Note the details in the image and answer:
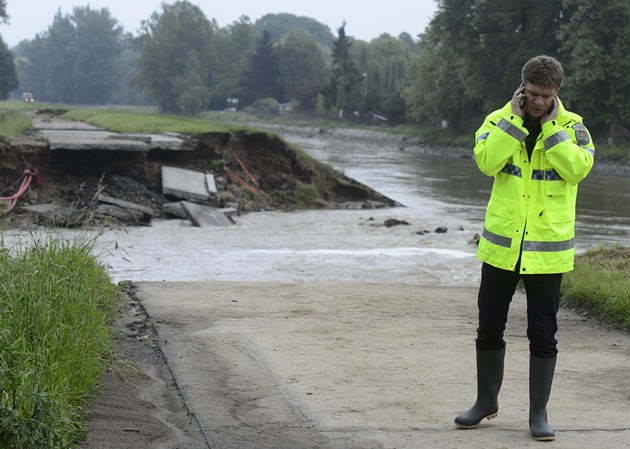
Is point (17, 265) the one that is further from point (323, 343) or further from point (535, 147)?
point (535, 147)

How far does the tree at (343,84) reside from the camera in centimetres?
10019

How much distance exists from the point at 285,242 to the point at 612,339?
1056 cm

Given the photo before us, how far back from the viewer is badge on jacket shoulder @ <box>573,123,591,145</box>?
589 cm

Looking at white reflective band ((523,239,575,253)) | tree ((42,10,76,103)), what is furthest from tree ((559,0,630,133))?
tree ((42,10,76,103))

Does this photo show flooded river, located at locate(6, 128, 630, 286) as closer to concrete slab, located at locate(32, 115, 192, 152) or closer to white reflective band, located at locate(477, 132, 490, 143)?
concrete slab, located at locate(32, 115, 192, 152)

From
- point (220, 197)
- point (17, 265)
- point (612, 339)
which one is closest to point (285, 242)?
point (220, 197)

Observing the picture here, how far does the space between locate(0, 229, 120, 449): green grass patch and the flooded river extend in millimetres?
1925

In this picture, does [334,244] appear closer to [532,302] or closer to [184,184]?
[184,184]

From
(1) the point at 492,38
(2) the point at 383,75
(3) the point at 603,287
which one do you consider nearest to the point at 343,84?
(2) the point at 383,75

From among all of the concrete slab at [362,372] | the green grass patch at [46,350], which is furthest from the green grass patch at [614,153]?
the green grass patch at [46,350]

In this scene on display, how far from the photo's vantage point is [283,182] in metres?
26.9

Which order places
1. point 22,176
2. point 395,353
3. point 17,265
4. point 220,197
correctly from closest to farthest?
point 17,265 → point 395,353 → point 22,176 → point 220,197

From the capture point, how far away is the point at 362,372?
725 centimetres

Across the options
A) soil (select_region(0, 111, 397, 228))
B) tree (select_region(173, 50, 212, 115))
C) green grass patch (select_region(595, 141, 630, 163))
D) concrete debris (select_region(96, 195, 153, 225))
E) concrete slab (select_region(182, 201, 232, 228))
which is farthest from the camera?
tree (select_region(173, 50, 212, 115))
